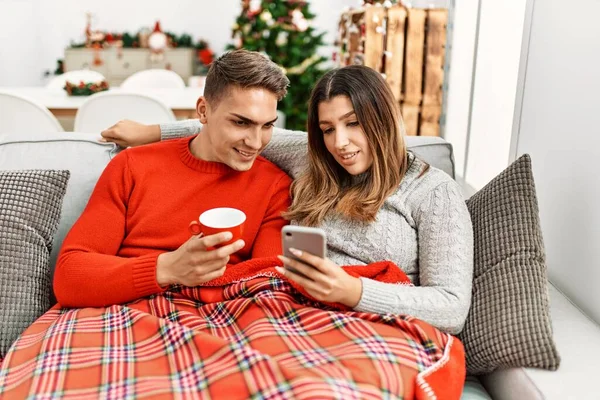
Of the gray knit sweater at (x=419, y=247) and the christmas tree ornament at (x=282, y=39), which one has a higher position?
the christmas tree ornament at (x=282, y=39)

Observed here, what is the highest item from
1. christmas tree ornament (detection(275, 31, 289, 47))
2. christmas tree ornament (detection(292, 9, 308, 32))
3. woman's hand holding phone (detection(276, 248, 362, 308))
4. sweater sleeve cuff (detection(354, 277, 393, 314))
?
christmas tree ornament (detection(292, 9, 308, 32))

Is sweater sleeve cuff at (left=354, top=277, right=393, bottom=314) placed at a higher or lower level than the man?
lower

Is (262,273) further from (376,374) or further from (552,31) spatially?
(552,31)

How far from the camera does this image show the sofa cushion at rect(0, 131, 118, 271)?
1.56 meters

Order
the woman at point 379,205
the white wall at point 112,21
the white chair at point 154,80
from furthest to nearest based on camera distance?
1. the white wall at point 112,21
2. the white chair at point 154,80
3. the woman at point 379,205

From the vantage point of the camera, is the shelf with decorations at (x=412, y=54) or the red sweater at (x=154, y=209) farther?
the shelf with decorations at (x=412, y=54)

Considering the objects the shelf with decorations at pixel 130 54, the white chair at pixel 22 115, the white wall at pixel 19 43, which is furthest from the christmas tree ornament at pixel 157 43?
the white chair at pixel 22 115

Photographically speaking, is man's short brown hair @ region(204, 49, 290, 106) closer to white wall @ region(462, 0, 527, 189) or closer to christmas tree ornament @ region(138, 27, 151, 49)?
white wall @ region(462, 0, 527, 189)

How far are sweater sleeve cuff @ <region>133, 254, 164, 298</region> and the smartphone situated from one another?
0.35 m

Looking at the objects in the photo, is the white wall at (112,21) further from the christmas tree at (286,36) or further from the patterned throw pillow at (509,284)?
the patterned throw pillow at (509,284)

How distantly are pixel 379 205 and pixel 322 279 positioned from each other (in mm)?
333

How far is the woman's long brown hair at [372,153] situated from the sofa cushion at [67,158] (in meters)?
0.60

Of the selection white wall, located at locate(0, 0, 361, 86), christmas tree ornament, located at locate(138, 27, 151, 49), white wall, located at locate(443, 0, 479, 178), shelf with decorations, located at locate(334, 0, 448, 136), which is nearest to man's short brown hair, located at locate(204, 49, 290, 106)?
white wall, located at locate(443, 0, 479, 178)

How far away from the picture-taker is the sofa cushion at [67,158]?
5.13ft
